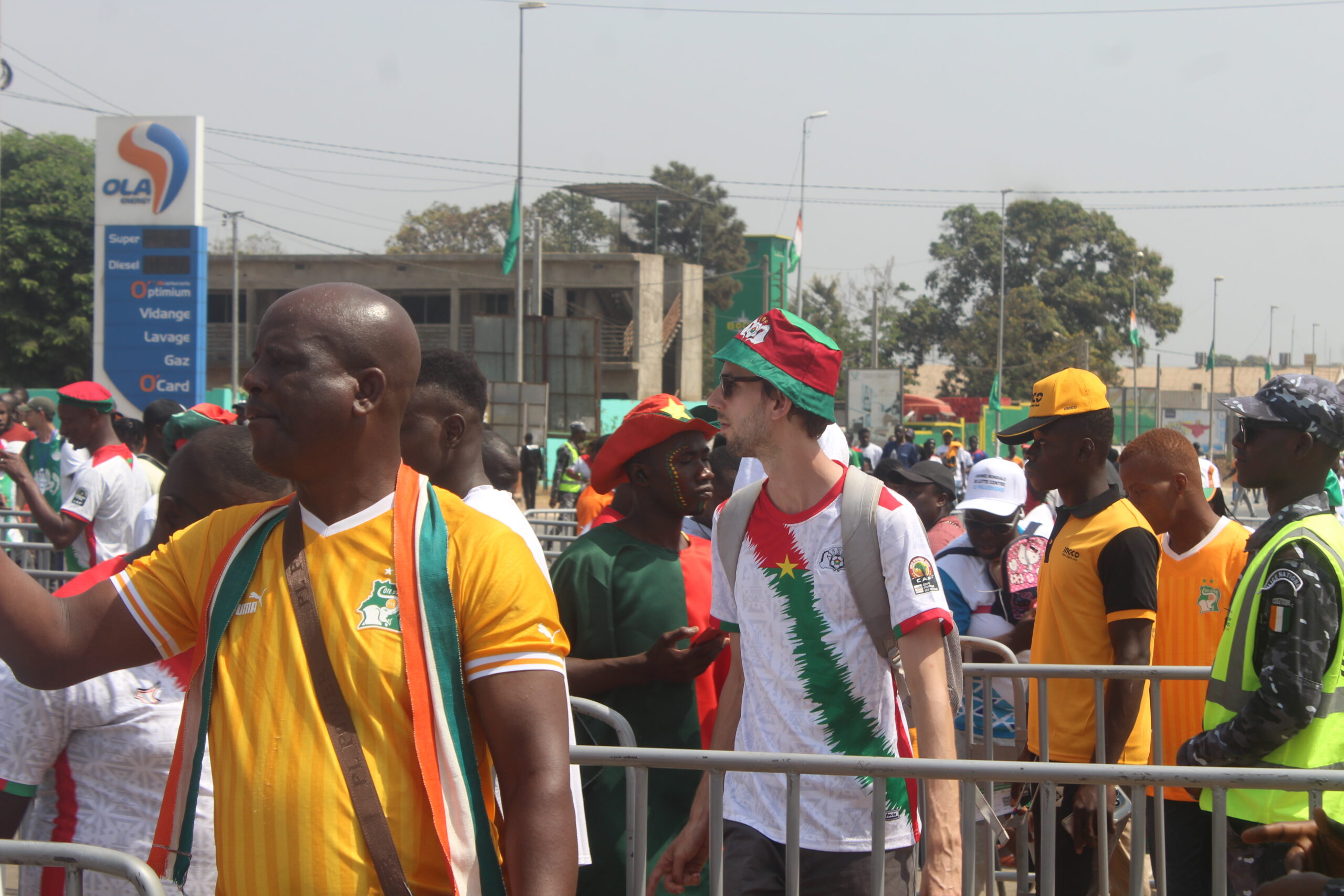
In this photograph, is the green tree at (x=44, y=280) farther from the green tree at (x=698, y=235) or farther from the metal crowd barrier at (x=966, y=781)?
the metal crowd barrier at (x=966, y=781)

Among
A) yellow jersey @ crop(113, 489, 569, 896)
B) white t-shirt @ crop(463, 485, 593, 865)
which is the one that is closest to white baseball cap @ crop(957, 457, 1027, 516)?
white t-shirt @ crop(463, 485, 593, 865)

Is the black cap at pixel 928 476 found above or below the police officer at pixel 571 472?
above

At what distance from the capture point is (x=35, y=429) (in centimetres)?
1130

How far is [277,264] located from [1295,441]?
45754 mm

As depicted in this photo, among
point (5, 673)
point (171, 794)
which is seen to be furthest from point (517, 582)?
point (5, 673)

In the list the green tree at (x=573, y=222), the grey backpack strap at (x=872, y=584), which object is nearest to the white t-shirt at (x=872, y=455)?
the grey backpack strap at (x=872, y=584)

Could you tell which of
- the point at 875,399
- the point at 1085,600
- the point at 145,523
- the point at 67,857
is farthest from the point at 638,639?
the point at 875,399

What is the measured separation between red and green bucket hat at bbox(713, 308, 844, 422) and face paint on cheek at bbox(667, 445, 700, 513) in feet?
2.31

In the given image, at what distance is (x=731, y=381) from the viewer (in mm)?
3254

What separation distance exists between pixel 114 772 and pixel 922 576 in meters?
1.94

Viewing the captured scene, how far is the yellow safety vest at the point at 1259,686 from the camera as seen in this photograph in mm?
3090

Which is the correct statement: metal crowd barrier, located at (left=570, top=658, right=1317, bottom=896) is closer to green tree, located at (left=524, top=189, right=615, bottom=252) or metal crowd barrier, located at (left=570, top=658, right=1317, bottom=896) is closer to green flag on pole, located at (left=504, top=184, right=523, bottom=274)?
green flag on pole, located at (left=504, top=184, right=523, bottom=274)

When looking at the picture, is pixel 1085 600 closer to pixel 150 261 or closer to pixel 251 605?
pixel 251 605

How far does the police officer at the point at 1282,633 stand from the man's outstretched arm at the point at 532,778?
216cm
